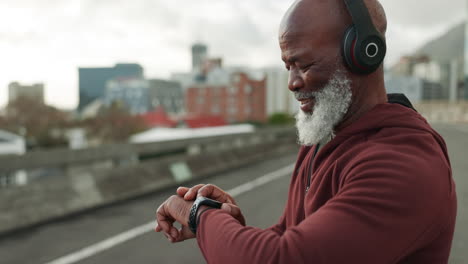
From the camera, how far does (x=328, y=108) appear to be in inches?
60.7

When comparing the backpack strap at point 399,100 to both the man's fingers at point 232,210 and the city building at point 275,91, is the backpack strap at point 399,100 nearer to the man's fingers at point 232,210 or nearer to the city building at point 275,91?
the man's fingers at point 232,210

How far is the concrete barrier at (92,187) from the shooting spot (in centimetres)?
685

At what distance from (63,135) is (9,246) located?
72.1 m

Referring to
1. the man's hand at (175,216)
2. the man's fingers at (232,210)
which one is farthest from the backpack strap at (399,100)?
the man's hand at (175,216)

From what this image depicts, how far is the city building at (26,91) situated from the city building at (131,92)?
61.1 metres

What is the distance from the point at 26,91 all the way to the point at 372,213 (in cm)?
8624

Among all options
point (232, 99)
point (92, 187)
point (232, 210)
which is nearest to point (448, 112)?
point (232, 99)

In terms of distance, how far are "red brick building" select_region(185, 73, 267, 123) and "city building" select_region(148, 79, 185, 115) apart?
27696mm

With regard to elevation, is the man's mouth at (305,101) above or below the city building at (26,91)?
above

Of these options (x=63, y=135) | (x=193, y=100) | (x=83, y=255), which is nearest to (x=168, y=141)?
(x=83, y=255)

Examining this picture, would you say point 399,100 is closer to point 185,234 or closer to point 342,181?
point 342,181

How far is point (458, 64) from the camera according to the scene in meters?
187

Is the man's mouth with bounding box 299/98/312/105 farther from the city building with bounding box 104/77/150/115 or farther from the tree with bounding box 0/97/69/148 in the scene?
the city building with bounding box 104/77/150/115

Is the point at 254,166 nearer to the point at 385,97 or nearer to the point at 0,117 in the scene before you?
the point at 385,97
